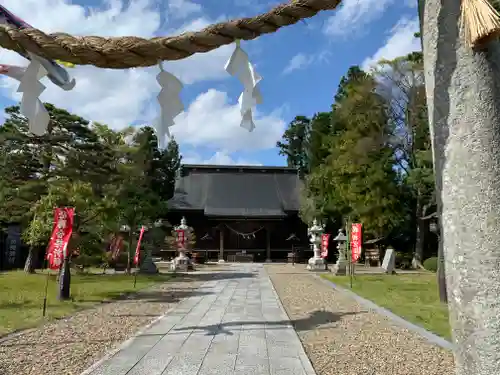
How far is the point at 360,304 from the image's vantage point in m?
Result: 10.3

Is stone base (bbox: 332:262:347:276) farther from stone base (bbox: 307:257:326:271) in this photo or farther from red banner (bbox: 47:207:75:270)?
red banner (bbox: 47:207:75:270)

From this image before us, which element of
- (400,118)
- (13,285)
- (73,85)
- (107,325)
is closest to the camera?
(73,85)

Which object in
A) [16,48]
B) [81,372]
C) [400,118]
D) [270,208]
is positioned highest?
[400,118]

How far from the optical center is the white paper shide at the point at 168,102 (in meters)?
1.74

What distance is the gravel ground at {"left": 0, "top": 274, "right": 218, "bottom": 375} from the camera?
4.98 metres

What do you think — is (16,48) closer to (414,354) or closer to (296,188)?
(414,354)

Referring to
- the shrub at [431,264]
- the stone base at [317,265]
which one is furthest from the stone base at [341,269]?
the shrub at [431,264]

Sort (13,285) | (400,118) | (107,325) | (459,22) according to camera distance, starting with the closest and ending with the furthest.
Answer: (459,22) → (107,325) → (13,285) → (400,118)

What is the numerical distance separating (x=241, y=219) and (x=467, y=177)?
30227 mm

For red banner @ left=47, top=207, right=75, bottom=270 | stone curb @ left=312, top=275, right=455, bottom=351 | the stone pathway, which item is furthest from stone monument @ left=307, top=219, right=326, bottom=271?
red banner @ left=47, top=207, right=75, bottom=270

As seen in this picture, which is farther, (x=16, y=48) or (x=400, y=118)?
(x=400, y=118)

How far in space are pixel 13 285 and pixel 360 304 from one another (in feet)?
34.2

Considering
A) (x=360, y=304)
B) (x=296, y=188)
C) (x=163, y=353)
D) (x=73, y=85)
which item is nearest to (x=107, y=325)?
Answer: (x=163, y=353)

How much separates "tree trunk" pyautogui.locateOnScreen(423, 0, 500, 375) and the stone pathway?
364cm
